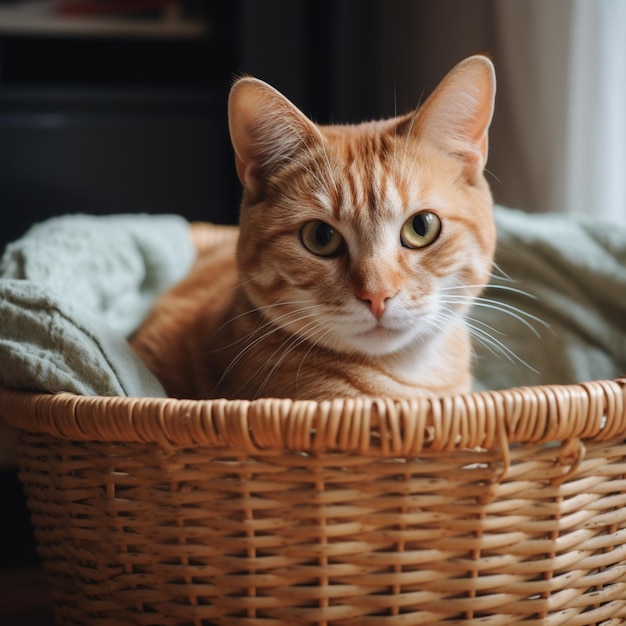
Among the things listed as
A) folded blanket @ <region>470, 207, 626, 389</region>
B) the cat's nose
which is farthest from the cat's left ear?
folded blanket @ <region>470, 207, 626, 389</region>

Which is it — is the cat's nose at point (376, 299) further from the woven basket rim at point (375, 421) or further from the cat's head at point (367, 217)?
the woven basket rim at point (375, 421)

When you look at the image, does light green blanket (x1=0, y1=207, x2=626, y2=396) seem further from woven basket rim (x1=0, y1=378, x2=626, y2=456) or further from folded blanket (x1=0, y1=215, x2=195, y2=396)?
woven basket rim (x1=0, y1=378, x2=626, y2=456)

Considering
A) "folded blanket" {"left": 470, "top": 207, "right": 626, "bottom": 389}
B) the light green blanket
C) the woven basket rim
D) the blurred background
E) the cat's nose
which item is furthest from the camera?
the blurred background

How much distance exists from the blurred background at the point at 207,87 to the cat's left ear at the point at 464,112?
28.7 inches

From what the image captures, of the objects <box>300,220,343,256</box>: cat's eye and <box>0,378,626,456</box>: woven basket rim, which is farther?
<box>300,220,343,256</box>: cat's eye

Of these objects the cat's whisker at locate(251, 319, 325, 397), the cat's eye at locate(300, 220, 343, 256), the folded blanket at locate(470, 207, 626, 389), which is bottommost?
the folded blanket at locate(470, 207, 626, 389)

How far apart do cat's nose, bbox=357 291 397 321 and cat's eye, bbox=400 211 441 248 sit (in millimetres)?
120

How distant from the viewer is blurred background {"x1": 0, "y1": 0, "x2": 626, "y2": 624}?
2006mm

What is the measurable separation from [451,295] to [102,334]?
534 mm

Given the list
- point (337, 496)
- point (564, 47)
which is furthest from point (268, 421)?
point (564, 47)

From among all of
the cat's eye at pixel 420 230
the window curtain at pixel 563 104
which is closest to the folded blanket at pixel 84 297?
the cat's eye at pixel 420 230

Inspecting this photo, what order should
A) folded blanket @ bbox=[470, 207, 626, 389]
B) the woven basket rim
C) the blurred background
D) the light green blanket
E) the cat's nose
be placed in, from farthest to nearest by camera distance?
1. the blurred background
2. folded blanket @ bbox=[470, 207, 626, 389]
3. the light green blanket
4. the cat's nose
5. the woven basket rim

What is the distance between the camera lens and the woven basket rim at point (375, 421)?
2.92 feet

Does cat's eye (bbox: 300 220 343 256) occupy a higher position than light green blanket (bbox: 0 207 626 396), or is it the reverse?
cat's eye (bbox: 300 220 343 256)
